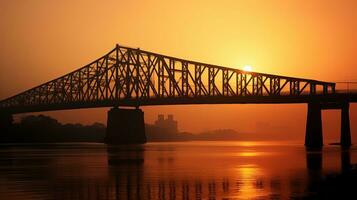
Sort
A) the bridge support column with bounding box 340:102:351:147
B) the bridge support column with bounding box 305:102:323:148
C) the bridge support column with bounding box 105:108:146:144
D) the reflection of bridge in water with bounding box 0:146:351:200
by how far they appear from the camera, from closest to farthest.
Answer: the reflection of bridge in water with bounding box 0:146:351:200 < the bridge support column with bounding box 305:102:323:148 < the bridge support column with bounding box 340:102:351:147 < the bridge support column with bounding box 105:108:146:144

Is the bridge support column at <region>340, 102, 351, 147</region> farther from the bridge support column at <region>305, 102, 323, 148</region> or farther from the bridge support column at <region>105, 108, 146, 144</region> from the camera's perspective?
the bridge support column at <region>105, 108, 146, 144</region>

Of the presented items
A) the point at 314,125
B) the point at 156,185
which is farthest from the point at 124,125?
the point at 156,185

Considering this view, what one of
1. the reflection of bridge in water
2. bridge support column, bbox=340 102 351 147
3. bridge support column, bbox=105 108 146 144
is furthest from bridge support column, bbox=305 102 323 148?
the reflection of bridge in water

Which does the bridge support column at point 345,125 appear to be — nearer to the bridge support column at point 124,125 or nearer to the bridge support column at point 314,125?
the bridge support column at point 314,125

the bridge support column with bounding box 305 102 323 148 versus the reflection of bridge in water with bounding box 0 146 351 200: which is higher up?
the bridge support column with bounding box 305 102 323 148

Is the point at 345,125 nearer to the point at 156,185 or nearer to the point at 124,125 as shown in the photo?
the point at 124,125

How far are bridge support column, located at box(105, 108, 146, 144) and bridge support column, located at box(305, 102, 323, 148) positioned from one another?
4560 centimetres

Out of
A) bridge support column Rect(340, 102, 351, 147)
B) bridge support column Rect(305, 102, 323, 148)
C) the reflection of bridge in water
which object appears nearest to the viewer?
the reflection of bridge in water

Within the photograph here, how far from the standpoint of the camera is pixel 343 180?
46.3 metres

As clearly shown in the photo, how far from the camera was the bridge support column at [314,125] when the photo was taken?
128250mm

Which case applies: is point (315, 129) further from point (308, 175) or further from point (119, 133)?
point (308, 175)

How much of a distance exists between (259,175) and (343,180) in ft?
43.9

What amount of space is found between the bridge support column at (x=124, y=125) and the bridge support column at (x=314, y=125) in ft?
150

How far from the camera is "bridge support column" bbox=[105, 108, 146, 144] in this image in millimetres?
160875
